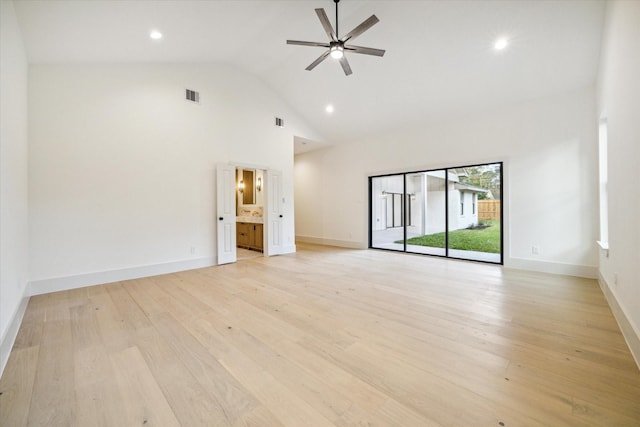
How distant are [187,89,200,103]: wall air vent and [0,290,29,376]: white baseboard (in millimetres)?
3943

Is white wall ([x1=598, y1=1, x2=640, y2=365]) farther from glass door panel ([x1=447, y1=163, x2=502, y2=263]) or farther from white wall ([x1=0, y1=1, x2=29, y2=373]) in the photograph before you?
white wall ([x1=0, y1=1, x2=29, y2=373])

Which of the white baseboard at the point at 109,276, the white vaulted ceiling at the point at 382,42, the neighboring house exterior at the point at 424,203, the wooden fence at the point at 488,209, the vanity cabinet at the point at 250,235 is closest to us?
the white vaulted ceiling at the point at 382,42

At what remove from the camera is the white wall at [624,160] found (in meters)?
2.04

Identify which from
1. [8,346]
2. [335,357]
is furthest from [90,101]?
[335,357]

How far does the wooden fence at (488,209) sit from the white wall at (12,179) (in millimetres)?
6694

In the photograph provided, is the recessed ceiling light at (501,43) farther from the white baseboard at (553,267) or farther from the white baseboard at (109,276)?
the white baseboard at (109,276)

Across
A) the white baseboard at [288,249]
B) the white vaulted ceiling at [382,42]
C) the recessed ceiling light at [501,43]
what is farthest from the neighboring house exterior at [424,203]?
the recessed ceiling light at [501,43]

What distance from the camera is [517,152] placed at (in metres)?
4.83

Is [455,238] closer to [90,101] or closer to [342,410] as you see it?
[342,410]

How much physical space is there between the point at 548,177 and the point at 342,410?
202 inches

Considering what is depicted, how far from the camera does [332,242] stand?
26.0ft

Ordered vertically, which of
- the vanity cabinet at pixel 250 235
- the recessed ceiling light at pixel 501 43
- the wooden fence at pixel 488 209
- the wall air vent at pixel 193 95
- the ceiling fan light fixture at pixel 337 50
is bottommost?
the vanity cabinet at pixel 250 235

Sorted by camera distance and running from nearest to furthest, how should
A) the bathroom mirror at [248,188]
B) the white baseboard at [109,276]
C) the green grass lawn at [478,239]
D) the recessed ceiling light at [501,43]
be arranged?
the white baseboard at [109,276] < the recessed ceiling light at [501,43] < the green grass lawn at [478,239] < the bathroom mirror at [248,188]

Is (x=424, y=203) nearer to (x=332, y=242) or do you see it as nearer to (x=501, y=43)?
(x=332, y=242)
